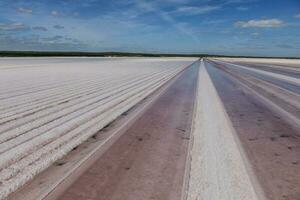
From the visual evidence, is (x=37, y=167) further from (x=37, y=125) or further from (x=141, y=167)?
(x=37, y=125)

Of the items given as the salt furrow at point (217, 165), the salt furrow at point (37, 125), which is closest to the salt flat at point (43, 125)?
the salt furrow at point (37, 125)

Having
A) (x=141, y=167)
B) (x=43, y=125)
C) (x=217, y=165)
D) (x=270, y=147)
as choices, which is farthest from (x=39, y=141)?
(x=270, y=147)

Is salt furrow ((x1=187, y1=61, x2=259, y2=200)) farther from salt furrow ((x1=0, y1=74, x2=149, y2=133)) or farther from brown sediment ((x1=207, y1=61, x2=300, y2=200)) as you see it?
salt furrow ((x1=0, y1=74, x2=149, y2=133))

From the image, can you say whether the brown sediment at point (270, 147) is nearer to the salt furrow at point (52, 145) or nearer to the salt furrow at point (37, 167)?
the salt furrow at point (37, 167)

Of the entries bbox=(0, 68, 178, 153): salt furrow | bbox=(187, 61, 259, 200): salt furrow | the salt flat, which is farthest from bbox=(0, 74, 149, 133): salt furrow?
bbox=(187, 61, 259, 200): salt furrow

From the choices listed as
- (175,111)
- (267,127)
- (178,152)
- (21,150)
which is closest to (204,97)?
(175,111)

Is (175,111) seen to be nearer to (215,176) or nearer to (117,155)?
(117,155)
